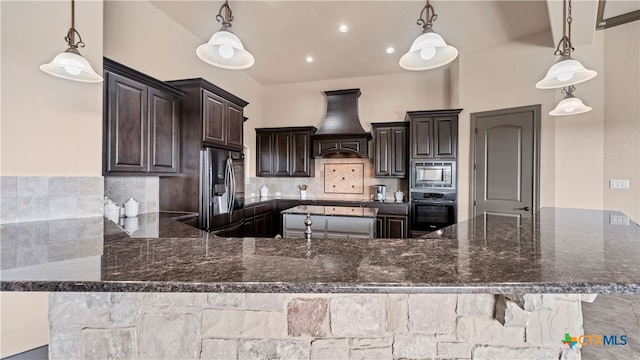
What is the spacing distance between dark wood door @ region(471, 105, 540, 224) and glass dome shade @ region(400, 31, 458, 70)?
2.66 m

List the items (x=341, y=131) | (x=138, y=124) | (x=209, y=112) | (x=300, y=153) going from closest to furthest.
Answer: (x=138, y=124) < (x=209, y=112) < (x=341, y=131) < (x=300, y=153)

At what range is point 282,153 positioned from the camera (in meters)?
5.70

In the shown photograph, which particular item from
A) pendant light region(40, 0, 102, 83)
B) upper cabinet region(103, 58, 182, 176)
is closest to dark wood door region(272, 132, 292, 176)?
upper cabinet region(103, 58, 182, 176)

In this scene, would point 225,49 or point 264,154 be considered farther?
point 264,154

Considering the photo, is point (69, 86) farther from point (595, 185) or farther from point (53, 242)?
point (595, 185)

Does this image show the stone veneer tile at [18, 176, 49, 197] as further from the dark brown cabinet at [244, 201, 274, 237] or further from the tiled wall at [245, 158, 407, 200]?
the tiled wall at [245, 158, 407, 200]

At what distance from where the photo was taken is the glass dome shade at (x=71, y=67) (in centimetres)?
172

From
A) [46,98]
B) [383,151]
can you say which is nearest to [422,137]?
[383,151]

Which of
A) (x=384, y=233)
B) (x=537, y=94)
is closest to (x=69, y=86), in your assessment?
(x=384, y=233)

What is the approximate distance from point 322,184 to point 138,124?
369 centimetres

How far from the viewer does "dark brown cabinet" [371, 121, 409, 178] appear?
509 cm

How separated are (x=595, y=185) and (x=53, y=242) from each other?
5244 mm

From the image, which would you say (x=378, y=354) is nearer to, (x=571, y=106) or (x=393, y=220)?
(x=571, y=106)

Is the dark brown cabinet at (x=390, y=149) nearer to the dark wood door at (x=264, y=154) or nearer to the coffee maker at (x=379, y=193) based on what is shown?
the coffee maker at (x=379, y=193)
